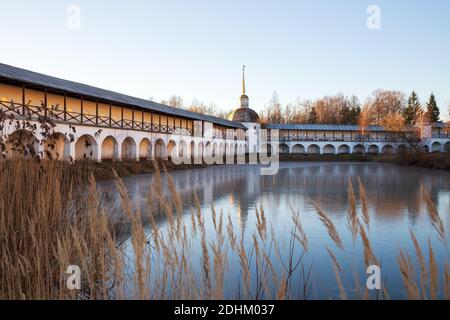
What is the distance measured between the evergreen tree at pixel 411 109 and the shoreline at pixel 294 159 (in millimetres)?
33724

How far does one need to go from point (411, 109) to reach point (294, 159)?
149 ft

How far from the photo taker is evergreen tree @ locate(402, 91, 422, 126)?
80.6 meters

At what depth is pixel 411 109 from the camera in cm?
8281

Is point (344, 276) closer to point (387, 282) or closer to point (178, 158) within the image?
point (387, 282)

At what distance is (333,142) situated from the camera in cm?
6303

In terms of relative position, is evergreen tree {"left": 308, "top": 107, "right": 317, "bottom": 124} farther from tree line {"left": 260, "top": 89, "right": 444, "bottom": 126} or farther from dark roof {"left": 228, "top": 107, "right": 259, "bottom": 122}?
dark roof {"left": 228, "top": 107, "right": 259, "bottom": 122}

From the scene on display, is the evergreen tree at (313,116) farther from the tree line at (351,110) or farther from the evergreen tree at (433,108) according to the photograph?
the evergreen tree at (433,108)

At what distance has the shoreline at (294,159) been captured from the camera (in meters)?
16.9
